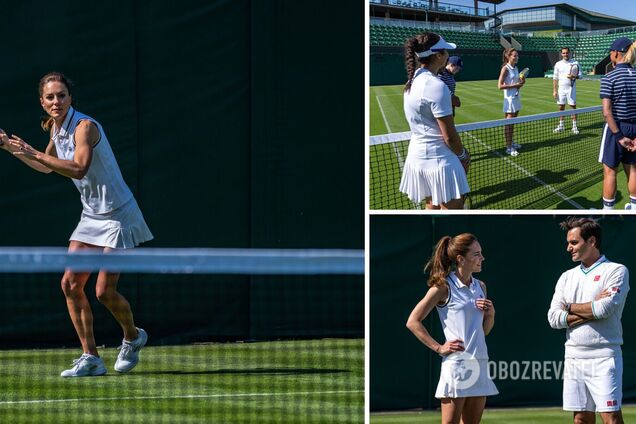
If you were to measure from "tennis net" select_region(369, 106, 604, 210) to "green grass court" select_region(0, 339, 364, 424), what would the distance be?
5.07ft

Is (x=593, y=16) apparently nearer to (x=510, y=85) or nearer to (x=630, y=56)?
(x=510, y=85)

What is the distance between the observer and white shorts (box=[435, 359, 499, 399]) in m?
3.69

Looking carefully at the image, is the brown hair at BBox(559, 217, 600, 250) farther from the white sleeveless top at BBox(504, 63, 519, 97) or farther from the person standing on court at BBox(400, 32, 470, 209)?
the white sleeveless top at BBox(504, 63, 519, 97)

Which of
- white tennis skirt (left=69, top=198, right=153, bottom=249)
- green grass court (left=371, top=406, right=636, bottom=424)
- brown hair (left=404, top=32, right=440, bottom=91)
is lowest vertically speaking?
green grass court (left=371, top=406, right=636, bottom=424)

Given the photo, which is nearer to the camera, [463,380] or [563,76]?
[463,380]

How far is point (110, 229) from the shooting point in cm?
532

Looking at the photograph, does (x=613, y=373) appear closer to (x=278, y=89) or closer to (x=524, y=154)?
(x=278, y=89)

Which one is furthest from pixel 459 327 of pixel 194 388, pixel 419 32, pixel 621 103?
pixel 419 32

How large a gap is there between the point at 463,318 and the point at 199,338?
12.5 feet

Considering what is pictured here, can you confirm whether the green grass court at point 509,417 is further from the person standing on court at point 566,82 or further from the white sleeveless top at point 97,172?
the person standing on court at point 566,82

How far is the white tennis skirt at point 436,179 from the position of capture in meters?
4.80
